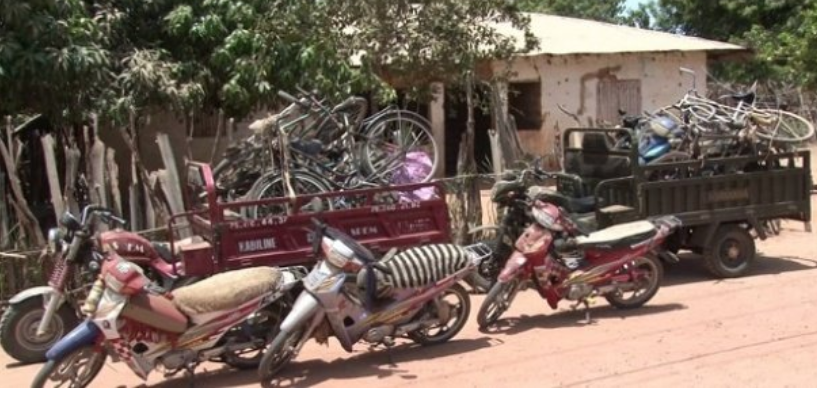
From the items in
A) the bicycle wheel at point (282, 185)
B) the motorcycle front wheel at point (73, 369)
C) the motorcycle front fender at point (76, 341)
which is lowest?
the motorcycle front wheel at point (73, 369)

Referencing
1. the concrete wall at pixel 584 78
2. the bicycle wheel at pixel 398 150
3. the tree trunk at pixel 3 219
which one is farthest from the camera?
the concrete wall at pixel 584 78

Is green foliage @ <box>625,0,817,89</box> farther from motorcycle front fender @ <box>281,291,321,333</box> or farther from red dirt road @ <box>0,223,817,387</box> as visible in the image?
motorcycle front fender @ <box>281,291,321,333</box>

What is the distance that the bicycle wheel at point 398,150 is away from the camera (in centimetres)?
885

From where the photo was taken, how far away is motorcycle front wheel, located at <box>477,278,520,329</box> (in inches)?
271

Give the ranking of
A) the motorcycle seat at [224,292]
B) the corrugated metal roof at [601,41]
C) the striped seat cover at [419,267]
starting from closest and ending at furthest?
the motorcycle seat at [224,292]
the striped seat cover at [419,267]
the corrugated metal roof at [601,41]

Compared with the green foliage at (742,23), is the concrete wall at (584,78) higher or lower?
lower

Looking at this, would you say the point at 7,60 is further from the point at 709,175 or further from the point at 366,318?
the point at 709,175

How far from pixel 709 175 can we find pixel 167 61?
631 cm

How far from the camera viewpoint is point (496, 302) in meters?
6.95

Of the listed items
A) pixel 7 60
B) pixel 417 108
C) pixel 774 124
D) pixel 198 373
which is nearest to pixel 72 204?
pixel 7 60

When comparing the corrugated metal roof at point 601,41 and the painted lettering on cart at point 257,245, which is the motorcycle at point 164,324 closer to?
the painted lettering on cart at point 257,245

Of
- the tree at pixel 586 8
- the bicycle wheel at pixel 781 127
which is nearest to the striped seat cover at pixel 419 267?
the bicycle wheel at pixel 781 127

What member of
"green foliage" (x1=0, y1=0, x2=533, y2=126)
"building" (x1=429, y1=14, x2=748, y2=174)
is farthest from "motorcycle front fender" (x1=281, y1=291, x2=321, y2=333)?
"building" (x1=429, y1=14, x2=748, y2=174)

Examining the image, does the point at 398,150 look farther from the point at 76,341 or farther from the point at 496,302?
the point at 76,341
